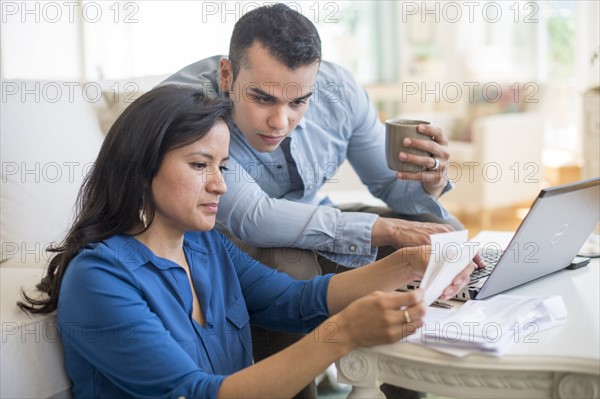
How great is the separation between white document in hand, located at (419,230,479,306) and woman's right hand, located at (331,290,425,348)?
29mm

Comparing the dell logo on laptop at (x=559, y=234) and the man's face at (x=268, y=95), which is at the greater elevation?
the man's face at (x=268, y=95)

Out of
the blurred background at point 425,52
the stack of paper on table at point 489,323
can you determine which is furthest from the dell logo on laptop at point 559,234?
the blurred background at point 425,52

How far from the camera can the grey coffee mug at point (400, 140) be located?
5.90 ft

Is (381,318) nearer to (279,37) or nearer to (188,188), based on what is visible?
(188,188)

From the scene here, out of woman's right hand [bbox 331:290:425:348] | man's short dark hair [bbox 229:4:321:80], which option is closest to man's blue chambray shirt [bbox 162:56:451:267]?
man's short dark hair [bbox 229:4:321:80]

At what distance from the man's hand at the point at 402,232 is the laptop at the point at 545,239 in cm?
15

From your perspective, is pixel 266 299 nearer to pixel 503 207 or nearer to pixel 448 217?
pixel 448 217

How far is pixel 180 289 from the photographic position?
149 centimetres

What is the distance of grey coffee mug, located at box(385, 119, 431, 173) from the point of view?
1.80 m

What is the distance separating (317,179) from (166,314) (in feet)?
2.86

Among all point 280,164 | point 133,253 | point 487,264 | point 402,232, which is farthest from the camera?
point 280,164

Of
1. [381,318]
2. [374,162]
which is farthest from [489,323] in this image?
[374,162]

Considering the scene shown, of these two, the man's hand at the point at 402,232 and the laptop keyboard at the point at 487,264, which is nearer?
the laptop keyboard at the point at 487,264

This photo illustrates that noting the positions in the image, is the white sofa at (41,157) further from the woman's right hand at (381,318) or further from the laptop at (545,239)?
the laptop at (545,239)
